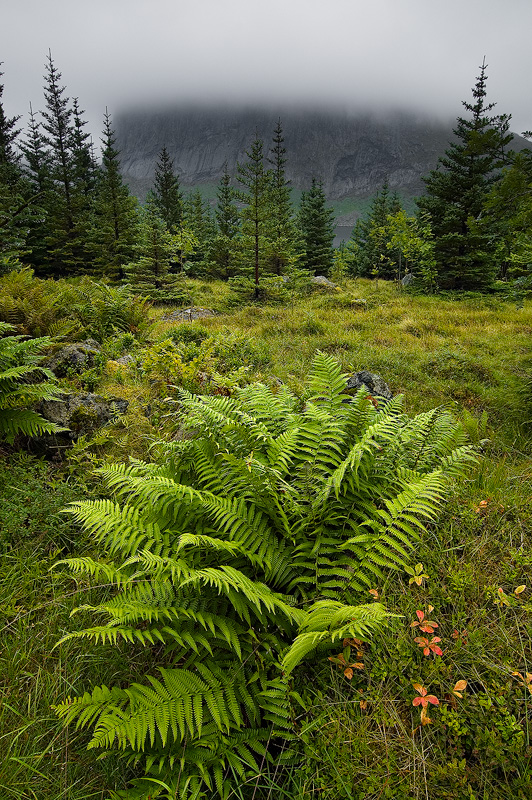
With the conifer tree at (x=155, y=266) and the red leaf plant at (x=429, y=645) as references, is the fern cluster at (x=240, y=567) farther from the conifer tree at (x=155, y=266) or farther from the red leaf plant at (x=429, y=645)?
the conifer tree at (x=155, y=266)

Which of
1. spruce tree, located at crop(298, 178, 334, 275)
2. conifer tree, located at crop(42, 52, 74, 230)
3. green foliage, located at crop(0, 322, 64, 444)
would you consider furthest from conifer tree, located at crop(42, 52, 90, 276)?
green foliage, located at crop(0, 322, 64, 444)

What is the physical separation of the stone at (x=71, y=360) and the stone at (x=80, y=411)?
85 centimetres

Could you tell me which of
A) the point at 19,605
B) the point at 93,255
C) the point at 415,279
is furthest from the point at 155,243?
the point at 19,605

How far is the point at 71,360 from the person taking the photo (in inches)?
209

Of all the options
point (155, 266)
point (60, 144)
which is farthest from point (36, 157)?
point (155, 266)

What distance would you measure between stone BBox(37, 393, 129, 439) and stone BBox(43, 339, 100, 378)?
0.85m

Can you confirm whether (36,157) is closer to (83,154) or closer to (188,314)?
(83,154)

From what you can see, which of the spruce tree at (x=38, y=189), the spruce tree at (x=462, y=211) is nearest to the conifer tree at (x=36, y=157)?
the spruce tree at (x=38, y=189)

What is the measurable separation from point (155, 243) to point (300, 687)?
16371mm

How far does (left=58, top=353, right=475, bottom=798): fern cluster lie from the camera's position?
1.65 meters

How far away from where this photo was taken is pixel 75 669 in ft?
6.88

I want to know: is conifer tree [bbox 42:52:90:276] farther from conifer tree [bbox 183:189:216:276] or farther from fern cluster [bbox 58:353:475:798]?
fern cluster [bbox 58:353:475:798]

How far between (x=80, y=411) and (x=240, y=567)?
2.87 metres

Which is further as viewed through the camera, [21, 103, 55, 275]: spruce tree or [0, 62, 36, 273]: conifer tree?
[21, 103, 55, 275]: spruce tree
